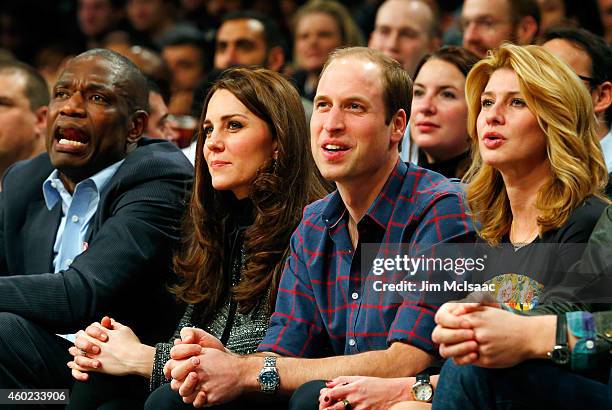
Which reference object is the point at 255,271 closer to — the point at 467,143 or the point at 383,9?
the point at 467,143

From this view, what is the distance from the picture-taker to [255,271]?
11.7 feet

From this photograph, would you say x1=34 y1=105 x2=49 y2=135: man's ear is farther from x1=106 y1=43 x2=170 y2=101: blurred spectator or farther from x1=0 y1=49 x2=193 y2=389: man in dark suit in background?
x1=0 y1=49 x2=193 y2=389: man in dark suit in background

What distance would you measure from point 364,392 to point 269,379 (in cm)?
33

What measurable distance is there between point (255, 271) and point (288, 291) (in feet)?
0.88

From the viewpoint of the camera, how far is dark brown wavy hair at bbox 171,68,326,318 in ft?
11.8

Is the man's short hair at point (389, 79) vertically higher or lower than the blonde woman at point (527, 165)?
higher

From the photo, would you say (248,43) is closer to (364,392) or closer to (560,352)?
(364,392)

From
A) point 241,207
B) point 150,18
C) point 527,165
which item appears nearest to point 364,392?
point 527,165

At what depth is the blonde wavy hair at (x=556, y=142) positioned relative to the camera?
3037 millimetres

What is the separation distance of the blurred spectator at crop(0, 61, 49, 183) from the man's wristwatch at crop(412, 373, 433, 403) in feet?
9.92

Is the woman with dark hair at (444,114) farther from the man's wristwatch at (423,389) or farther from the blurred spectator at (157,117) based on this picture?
the man's wristwatch at (423,389)

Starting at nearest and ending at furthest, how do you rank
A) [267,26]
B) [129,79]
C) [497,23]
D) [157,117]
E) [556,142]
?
[556,142] < [129,79] < [157,117] < [497,23] < [267,26]

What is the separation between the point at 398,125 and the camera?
11.1ft

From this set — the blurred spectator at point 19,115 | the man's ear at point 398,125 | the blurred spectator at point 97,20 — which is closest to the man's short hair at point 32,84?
the blurred spectator at point 19,115
